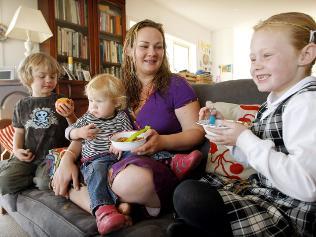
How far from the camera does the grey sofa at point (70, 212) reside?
0.91m

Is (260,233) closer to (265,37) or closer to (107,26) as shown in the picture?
(265,37)

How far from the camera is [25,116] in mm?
1679

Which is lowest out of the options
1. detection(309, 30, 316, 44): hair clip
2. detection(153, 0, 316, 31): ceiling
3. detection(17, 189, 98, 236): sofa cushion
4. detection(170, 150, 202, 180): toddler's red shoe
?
detection(17, 189, 98, 236): sofa cushion

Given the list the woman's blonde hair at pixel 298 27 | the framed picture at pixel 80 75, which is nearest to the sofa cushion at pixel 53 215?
the woman's blonde hair at pixel 298 27

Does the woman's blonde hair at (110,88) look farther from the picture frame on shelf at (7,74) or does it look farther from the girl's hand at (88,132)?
the picture frame on shelf at (7,74)

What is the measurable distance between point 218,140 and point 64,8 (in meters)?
2.75

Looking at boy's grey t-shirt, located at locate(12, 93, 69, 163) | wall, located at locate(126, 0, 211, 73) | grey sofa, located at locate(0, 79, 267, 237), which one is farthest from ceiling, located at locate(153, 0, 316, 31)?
grey sofa, located at locate(0, 79, 267, 237)

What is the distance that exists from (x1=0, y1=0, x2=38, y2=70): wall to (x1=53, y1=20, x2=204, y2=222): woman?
6.03ft

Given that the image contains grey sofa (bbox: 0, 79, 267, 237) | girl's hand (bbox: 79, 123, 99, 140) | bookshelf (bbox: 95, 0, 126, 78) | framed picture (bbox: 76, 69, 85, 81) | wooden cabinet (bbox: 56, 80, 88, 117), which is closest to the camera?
grey sofa (bbox: 0, 79, 267, 237)

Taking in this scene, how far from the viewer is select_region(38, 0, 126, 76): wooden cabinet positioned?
112 inches

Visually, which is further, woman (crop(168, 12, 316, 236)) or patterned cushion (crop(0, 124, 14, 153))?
patterned cushion (crop(0, 124, 14, 153))

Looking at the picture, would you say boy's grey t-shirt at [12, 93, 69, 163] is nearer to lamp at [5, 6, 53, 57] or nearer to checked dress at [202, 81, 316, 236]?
lamp at [5, 6, 53, 57]

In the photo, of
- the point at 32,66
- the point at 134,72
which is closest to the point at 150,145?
the point at 134,72

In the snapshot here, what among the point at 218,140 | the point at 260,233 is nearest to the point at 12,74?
the point at 218,140
